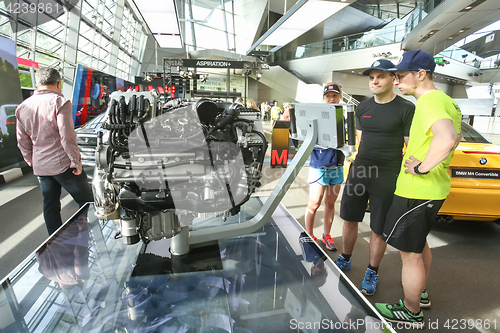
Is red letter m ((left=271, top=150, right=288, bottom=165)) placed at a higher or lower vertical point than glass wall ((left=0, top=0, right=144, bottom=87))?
lower

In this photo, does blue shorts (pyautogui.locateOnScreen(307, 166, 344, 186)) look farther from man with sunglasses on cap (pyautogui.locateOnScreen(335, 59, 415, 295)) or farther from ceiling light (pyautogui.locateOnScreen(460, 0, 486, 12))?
ceiling light (pyautogui.locateOnScreen(460, 0, 486, 12))

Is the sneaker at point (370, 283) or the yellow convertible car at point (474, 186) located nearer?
the sneaker at point (370, 283)

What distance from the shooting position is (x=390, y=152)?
75.2 inches

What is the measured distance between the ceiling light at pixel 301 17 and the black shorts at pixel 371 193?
13.8 feet

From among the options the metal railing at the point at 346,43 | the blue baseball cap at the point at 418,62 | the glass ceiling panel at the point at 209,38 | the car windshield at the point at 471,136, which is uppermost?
the glass ceiling panel at the point at 209,38

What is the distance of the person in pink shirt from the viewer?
2.28 meters

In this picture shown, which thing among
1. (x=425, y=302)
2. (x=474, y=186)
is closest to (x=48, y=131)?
(x=425, y=302)

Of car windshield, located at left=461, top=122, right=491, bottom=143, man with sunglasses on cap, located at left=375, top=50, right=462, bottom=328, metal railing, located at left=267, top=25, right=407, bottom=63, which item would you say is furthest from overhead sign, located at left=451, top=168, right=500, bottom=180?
metal railing, located at left=267, top=25, right=407, bottom=63

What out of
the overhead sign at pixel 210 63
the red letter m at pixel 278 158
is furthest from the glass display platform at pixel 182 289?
the overhead sign at pixel 210 63

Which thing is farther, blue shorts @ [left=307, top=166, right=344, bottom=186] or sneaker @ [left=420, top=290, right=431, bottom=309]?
blue shorts @ [left=307, top=166, right=344, bottom=186]

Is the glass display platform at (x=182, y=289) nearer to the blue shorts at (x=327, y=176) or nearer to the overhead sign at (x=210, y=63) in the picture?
the blue shorts at (x=327, y=176)

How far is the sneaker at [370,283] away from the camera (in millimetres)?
2010

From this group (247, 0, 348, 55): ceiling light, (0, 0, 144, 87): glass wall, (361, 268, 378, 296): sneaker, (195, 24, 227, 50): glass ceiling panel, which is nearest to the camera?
(361, 268, 378, 296): sneaker

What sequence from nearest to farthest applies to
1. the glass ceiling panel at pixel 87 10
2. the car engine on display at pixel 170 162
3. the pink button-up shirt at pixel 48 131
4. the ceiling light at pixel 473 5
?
1. the car engine on display at pixel 170 162
2. the pink button-up shirt at pixel 48 131
3. the ceiling light at pixel 473 5
4. the glass ceiling panel at pixel 87 10
